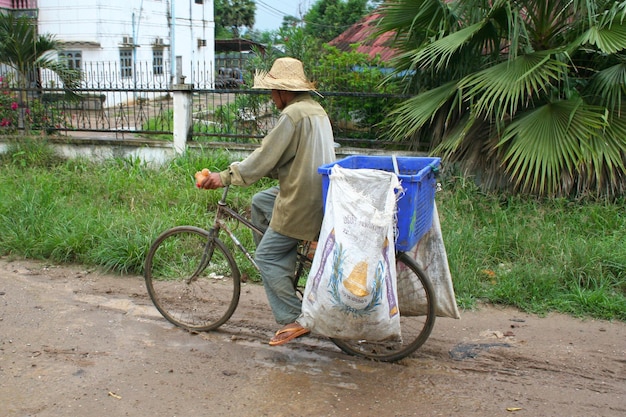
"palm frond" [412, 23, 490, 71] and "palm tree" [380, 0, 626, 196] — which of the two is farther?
"palm frond" [412, 23, 490, 71]

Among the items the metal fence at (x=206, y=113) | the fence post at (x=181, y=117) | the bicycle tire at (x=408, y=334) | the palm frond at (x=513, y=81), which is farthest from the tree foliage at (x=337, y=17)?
the bicycle tire at (x=408, y=334)

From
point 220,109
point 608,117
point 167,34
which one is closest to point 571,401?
point 608,117

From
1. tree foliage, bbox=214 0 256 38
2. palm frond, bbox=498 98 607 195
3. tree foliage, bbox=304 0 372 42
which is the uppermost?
tree foliage, bbox=214 0 256 38

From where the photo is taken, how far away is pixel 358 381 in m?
3.56

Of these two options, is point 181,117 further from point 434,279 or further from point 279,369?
point 434,279

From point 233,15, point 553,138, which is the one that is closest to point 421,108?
point 553,138

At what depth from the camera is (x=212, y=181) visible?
365 cm

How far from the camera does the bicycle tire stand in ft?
11.8

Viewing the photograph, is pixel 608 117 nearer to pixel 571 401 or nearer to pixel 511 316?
pixel 511 316

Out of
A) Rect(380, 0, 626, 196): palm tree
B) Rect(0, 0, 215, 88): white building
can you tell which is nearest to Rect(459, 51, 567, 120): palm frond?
Rect(380, 0, 626, 196): palm tree

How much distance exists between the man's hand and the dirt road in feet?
3.50

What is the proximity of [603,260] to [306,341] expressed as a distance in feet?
7.97

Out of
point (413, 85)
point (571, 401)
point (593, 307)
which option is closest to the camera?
point (571, 401)

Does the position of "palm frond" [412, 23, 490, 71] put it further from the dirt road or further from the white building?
the white building
